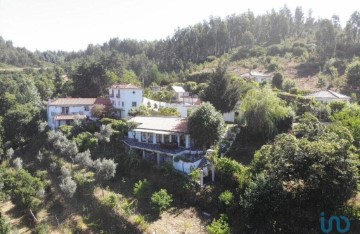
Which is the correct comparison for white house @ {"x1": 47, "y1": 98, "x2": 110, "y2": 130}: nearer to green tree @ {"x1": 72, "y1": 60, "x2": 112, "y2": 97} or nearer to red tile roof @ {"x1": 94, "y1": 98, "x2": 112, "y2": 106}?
red tile roof @ {"x1": 94, "y1": 98, "x2": 112, "y2": 106}

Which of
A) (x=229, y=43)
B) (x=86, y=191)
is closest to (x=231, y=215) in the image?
(x=86, y=191)

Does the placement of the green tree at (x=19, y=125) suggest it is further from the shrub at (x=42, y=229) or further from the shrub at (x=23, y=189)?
the shrub at (x=42, y=229)

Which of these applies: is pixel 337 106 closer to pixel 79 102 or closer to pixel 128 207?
pixel 128 207

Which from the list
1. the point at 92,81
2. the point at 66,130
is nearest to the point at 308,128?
the point at 66,130

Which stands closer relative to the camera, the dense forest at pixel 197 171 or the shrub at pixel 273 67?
the dense forest at pixel 197 171

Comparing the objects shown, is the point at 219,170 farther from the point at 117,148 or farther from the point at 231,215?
the point at 117,148

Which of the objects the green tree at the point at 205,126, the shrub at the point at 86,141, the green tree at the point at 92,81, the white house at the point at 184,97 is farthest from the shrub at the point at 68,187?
the green tree at the point at 92,81

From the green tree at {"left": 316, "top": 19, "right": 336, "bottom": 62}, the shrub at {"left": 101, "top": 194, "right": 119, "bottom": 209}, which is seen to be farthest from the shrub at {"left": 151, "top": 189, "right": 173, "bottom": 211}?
the green tree at {"left": 316, "top": 19, "right": 336, "bottom": 62}
